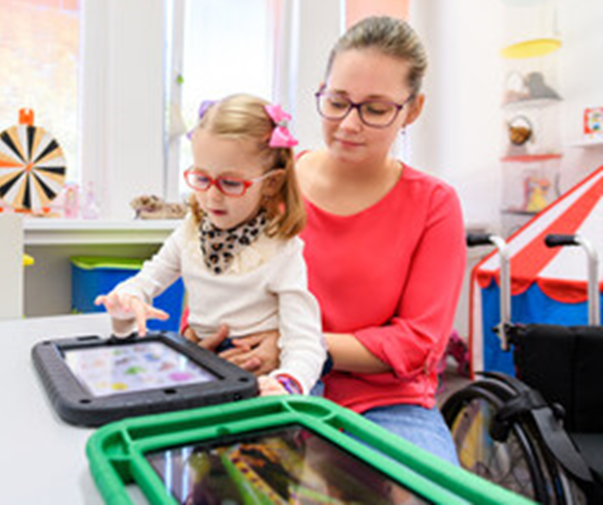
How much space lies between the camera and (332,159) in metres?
1.12

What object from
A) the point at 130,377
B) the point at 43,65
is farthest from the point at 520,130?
the point at 130,377

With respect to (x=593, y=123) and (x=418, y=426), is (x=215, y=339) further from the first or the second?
(x=593, y=123)

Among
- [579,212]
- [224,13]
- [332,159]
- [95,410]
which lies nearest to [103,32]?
[224,13]

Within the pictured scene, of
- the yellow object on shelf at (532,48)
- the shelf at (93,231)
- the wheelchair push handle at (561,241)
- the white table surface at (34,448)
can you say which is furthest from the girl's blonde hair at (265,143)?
the yellow object on shelf at (532,48)

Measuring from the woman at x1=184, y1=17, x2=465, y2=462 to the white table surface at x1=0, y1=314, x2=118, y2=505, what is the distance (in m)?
0.47

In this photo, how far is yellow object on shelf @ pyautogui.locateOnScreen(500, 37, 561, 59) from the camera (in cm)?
286

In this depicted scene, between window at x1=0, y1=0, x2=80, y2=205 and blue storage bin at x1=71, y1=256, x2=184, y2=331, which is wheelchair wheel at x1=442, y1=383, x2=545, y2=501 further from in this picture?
window at x1=0, y1=0, x2=80, y2=205

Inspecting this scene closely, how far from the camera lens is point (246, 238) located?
817 millimetres

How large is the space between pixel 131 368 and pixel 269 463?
0.25m

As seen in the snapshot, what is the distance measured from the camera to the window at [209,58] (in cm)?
277

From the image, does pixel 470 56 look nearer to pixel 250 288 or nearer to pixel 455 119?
pixel 455 119

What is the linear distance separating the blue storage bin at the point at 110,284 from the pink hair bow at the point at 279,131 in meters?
1.17

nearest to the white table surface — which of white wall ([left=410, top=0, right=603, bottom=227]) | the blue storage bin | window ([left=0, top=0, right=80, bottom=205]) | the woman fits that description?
the woman

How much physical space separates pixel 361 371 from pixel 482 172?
8.73ft
